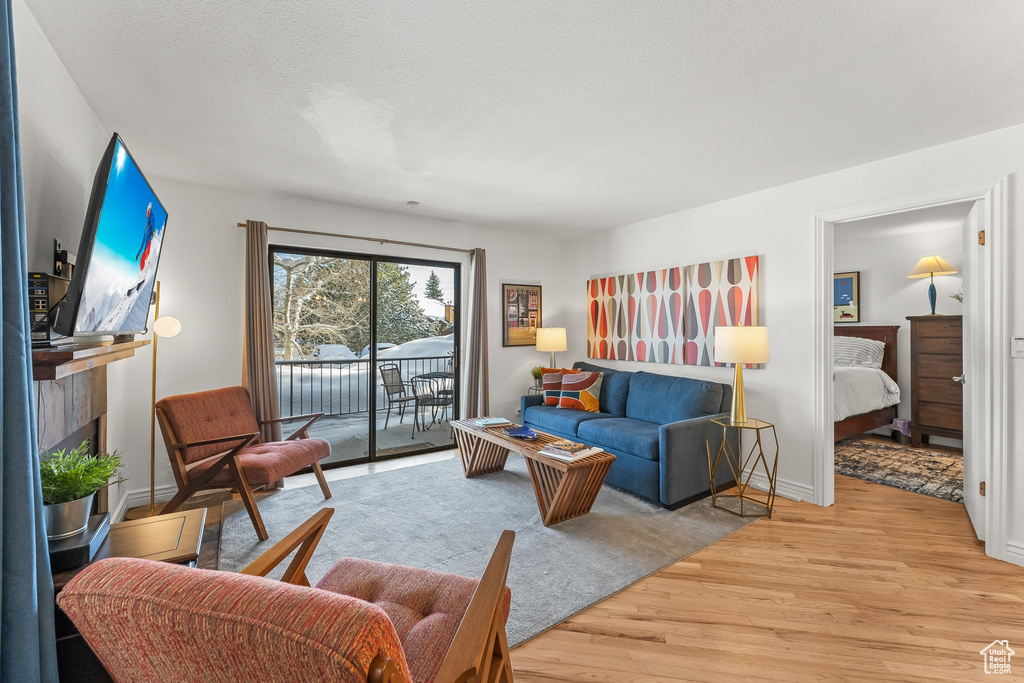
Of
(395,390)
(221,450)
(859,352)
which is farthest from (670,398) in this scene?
(221,450)

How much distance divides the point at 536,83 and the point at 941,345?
5.26m

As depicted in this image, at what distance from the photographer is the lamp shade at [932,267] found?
16.1ft

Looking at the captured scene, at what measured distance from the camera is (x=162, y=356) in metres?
3.59

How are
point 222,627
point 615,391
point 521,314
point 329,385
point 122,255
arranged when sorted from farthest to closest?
point 521,314 < point 615,391 < point 329,385 < point 122,255 < point 222,627

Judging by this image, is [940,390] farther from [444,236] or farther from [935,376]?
[444,236]

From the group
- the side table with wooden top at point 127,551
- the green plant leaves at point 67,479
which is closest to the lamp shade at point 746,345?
the side table with wooden top at point 127,551

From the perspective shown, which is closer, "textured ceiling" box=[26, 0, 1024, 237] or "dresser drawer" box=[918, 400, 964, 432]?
"textured ceiling" box=[26, 0, 1024, 237]

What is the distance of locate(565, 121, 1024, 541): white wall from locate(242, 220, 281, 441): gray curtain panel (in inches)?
145

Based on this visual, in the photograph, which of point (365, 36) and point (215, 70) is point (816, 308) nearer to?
point (365, 36)

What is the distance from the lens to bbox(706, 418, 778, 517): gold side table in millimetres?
3385

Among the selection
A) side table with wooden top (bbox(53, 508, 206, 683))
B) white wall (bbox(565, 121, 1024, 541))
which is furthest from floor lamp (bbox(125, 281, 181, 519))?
white wall (bbox(565, 121, 1024, 541))

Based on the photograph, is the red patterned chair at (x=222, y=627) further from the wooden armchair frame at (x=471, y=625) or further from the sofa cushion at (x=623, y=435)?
the sofa cushion at (x=623, y=435)

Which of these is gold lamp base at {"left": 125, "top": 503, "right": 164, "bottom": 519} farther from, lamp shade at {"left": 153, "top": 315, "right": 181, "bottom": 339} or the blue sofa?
the blue sofa

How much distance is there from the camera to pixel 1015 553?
258cm
